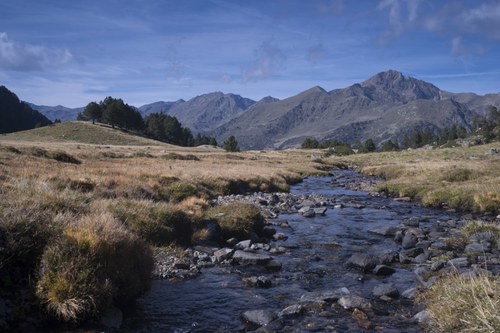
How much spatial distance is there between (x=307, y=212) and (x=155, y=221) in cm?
1366

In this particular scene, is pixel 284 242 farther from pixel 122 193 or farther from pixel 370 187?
pixel 370 187

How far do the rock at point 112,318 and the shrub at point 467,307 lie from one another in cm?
791

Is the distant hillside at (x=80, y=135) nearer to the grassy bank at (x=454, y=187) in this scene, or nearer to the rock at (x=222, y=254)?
the grassy bank at (x=454, y=187)

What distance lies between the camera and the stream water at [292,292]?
1083 cm

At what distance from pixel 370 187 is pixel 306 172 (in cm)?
2009

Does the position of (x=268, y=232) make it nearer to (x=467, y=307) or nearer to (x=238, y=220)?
(x=238, y=220)

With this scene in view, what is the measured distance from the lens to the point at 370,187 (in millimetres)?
45344

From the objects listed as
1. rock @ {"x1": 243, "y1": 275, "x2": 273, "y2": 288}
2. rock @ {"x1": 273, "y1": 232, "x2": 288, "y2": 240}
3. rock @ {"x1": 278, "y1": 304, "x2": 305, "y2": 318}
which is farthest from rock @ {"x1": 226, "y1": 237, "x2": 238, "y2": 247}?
rock @ {"x1": 278, "y1": 304, "x2": 305, "y2": 318}

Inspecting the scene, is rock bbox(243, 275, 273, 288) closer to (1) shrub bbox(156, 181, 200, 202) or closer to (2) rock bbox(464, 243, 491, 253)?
(2) rock bbox(464, 243, 491, 253)

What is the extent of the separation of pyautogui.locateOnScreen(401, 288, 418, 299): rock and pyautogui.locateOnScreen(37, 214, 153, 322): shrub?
8144 millimetres

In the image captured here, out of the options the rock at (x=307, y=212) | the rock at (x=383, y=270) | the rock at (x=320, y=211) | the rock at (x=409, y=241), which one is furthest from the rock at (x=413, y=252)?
the rock at (x=320, y=211)

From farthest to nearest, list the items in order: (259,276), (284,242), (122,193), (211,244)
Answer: (122,193) < (284,242) < (211,244) < (259,276)

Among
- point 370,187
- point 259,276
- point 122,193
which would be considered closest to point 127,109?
point 370,187

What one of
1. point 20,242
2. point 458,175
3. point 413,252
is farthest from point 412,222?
point 20,242
